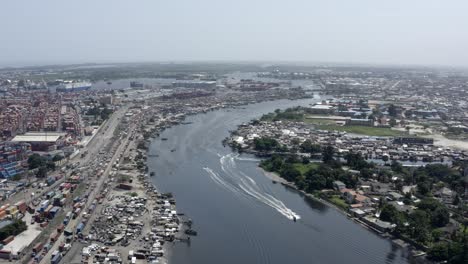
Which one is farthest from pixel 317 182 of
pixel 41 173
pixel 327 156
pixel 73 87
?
pixel 73 87

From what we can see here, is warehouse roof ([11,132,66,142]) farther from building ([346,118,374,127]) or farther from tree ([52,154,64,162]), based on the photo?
building ([346,118,374,127])

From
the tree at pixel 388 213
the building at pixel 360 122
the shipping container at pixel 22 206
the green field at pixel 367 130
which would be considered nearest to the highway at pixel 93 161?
the shipping container at pixel 22 206

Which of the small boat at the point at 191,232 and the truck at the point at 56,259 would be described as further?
the small boat at the point at 191,232

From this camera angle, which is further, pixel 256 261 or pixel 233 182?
pixel 233 182

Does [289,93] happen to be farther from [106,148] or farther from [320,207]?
[320,207]

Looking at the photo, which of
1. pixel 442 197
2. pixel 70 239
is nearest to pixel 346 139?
Answer: pixel 442 197

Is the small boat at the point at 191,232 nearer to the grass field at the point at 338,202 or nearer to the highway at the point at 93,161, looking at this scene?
the highway at the point at 93,161

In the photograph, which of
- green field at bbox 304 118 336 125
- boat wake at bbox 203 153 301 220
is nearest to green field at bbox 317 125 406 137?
green field at bbox 304 118 336 125

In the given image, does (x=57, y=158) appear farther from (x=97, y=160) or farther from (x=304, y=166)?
(x=304, y=166)
